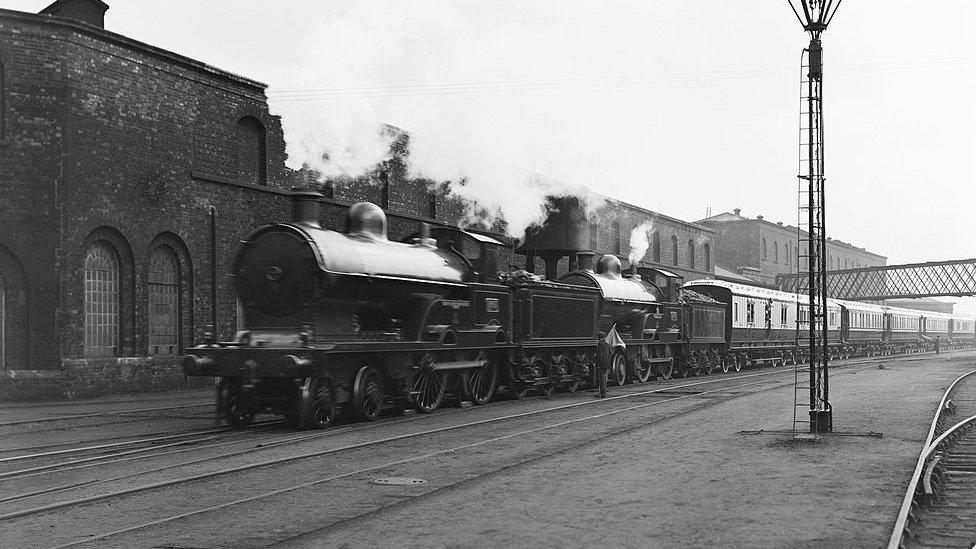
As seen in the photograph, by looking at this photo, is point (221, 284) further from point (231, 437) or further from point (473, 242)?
point (231, 437)

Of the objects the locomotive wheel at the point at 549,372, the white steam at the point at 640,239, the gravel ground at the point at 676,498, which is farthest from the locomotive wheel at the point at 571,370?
the white steam at the point at 640,239

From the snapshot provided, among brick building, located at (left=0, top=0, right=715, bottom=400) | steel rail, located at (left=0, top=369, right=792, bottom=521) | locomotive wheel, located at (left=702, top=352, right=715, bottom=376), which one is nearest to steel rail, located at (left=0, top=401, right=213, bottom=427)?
brick building, located at (left=0, top=0, right=715, bottom=400)

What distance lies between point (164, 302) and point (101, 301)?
5.65 ft

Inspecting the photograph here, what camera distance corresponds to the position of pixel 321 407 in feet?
44.2

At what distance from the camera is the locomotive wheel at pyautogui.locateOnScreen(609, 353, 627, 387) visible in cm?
2342

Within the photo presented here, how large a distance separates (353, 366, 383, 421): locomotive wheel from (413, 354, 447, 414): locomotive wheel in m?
0.94

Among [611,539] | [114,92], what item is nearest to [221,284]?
[114,92]

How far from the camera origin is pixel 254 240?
46.1ft

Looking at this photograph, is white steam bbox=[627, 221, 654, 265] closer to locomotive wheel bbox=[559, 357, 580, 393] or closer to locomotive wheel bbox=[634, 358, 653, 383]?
locomotive wheel bbox=[634, 358, 653, 383]

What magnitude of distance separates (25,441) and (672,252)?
44.3 metres

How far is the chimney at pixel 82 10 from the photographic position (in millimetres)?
21688

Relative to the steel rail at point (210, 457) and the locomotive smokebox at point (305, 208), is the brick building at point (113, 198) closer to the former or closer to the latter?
the locomotive smokebox at point (305, 208)

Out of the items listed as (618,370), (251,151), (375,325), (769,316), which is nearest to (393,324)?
(375,325)

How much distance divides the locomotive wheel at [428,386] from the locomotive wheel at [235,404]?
2.83 meters
